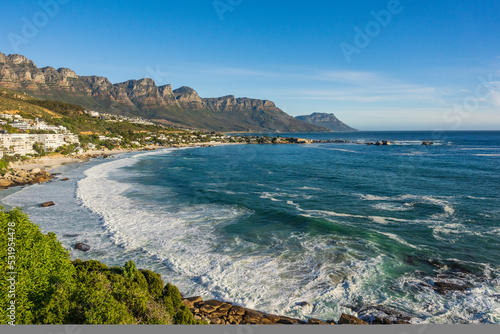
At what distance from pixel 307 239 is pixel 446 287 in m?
8.93

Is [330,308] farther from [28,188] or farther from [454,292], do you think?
[28,188]

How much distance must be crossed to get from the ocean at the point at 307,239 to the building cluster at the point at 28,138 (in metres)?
38.4

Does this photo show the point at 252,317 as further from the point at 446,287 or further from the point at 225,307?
the point at 446,287

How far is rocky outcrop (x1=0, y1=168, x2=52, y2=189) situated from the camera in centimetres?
4180

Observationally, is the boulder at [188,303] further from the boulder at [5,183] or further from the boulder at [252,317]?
the boulder at [5,183]

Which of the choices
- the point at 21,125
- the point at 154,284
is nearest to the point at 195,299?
the point at 154,284

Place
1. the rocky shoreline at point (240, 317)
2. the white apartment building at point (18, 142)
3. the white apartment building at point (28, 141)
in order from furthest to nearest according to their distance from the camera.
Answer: the white apartment building at point (28, 141)
the white apartment building at point (18, 142)
the rocky shoreline at point (240, 317)

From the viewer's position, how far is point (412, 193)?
35.5 metres

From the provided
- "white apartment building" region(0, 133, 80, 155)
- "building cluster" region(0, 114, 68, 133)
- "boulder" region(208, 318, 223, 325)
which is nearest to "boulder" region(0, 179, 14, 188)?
"white apartment building" region(0, 133, 80, 155)

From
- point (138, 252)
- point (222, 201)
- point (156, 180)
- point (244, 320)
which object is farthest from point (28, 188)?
point (244, 320)

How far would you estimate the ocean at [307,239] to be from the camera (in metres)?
Result: 13.8

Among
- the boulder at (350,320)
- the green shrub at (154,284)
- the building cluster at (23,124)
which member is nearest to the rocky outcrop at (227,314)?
the green shrub at (154,284)

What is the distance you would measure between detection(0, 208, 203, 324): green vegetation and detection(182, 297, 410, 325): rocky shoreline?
1.08m

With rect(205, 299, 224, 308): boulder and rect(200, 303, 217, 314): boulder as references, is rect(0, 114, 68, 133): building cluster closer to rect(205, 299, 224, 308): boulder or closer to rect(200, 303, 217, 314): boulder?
rect(205, 299, 224, 308): boulder
